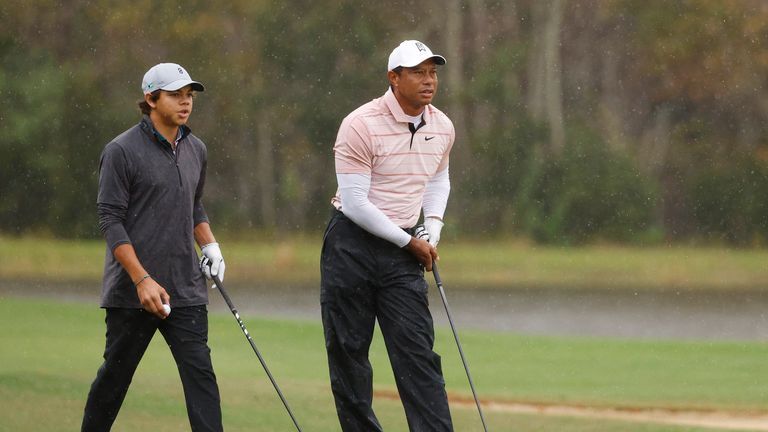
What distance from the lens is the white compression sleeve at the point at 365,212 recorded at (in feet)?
21.1

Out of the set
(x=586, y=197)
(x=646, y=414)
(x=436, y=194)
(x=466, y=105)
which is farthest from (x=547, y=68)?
(x=436, y=194)

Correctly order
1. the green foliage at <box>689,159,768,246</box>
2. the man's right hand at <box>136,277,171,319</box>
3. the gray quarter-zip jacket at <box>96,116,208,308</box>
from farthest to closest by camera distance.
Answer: the green foliage at <box>689,159,768,246</box>
the gray quarter-zip jacket at <box>96,116,208,308</box>
the man's right hand at <box>136,277,171,319</box>

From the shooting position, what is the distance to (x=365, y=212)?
644 cm

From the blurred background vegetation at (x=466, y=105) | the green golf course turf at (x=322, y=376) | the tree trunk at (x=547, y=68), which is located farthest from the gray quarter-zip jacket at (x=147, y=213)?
the tree trunk at (x=547, y=68)

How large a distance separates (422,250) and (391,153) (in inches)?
17.2

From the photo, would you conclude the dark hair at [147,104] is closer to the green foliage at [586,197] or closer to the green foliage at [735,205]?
the green foliage at [586,197]

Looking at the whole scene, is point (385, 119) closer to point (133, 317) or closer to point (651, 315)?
point (133, 317)

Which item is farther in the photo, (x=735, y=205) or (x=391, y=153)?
(x=735, y=205)

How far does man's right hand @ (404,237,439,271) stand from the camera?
6.53m

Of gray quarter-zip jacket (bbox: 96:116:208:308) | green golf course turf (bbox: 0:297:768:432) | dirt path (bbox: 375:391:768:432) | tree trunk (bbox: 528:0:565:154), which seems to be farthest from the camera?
tree trunk (bbox: 528:0:565:154)

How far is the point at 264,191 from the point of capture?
32000mm

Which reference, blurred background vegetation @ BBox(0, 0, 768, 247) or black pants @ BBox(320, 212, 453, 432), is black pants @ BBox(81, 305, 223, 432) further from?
blurred background vegetation @ BBox(0, 0, 768, 247)

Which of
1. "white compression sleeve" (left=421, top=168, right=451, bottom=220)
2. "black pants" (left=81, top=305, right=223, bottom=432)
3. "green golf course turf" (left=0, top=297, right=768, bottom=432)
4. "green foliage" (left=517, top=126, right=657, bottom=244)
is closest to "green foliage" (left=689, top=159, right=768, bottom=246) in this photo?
"green foliage" (left=517, top=126, right=657, bottom=244)

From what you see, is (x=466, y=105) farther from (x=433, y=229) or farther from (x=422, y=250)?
(x=422, y=250)
